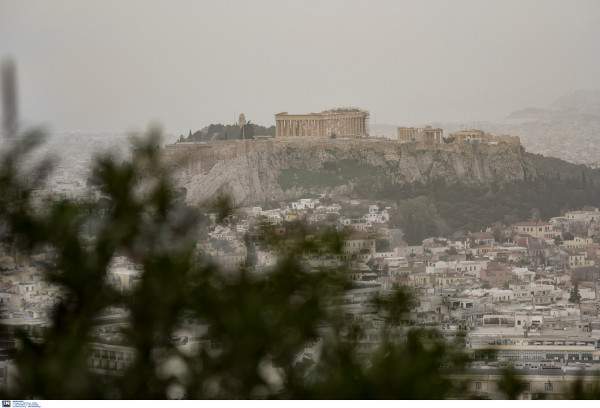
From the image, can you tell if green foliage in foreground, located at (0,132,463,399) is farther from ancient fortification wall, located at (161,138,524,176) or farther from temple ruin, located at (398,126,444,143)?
temple ruin, located at (398,126,444,143)

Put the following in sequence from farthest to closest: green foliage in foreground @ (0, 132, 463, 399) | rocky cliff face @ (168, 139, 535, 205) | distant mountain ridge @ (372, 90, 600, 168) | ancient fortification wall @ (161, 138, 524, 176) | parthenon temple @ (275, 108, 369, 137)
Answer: rocky cliff face @ (168, 139, 535, 205) → parthenon temple @ (275, 108, 369, 137) → ancient fortification wall @ (161, 138, 524, 176) → distant mountain ridge @ (372, 90, 600, 168) → green foliage in foreground @ (0, 132, 463, 399)

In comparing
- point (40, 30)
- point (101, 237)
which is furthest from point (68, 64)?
point (101, 237)

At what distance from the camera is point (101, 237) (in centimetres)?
198

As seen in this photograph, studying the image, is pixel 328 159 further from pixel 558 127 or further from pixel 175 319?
pixel 175 319

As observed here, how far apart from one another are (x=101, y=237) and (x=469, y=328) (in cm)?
188

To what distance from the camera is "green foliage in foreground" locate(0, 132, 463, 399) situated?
1.75m

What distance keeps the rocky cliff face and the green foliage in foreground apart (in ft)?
6.27

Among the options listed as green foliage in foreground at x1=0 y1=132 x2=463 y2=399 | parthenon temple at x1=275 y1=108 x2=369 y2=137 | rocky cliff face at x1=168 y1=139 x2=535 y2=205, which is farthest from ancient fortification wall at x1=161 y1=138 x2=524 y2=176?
green foliage in foreground at x1=0 y1=132 x2=463 y2=399

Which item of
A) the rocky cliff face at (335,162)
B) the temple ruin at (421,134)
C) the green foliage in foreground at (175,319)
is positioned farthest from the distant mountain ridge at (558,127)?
the green foliage in foreground at (175,319)

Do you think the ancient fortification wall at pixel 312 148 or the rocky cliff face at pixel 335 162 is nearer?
the ancient fortification wall at pixel 312 148

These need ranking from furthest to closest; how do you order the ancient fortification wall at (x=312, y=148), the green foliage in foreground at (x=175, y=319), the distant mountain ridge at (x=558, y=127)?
the ancient fortification wall at (x=312, y=148)
the distant mountain ridge at (x=558, y=127)
the green foliage in foreground at (x=175, y=319)

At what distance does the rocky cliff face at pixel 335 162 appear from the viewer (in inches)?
169

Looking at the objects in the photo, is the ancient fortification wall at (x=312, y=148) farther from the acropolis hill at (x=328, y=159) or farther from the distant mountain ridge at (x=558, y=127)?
the distant mountain ridge at (x=558, y=127)

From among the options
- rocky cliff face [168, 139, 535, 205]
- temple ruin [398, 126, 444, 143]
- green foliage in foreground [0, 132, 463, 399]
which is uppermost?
temple ruin [398, 126, 444, 143]
